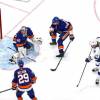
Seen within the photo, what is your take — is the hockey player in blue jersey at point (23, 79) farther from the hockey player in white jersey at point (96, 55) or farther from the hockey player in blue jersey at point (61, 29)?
the hockey player in blue jersey at point (61, 29)

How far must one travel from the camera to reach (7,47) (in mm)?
13453

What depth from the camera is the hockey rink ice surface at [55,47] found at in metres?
11.9

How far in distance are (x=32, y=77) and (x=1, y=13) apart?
14.7 ft

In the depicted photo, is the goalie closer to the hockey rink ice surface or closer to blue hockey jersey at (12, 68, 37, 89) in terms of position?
the hockey rink ice surface

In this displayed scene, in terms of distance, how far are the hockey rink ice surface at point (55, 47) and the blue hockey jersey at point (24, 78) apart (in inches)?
28.6

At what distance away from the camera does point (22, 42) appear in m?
12.9

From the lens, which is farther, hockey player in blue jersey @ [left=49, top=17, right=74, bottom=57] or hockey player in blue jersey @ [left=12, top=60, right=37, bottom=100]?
hockey player in blue jersey @ [left=49, top=17, right=74, bottom=57]

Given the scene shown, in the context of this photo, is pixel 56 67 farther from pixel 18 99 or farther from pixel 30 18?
pixel 30 18

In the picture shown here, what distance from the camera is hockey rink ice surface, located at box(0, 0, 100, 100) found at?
11922mm

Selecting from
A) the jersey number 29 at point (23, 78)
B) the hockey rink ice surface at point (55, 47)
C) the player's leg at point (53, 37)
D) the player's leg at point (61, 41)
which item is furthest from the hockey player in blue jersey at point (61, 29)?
the jersey number 29 at point (23, 78)

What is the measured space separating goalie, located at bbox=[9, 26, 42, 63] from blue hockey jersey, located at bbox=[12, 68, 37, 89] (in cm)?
164

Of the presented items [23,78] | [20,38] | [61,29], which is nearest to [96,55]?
[61,29]

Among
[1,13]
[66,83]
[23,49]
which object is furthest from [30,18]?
[66,83]

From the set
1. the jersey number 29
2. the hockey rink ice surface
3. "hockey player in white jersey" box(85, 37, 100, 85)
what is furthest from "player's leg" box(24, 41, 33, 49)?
the jersey number 29
